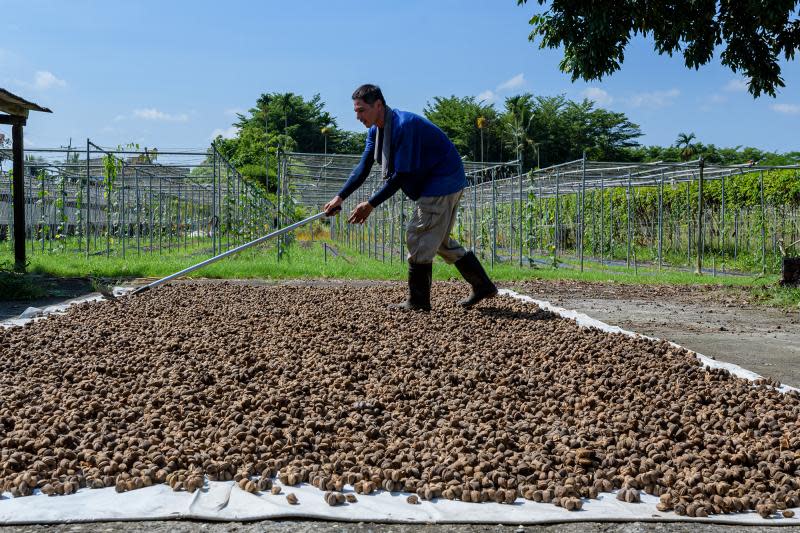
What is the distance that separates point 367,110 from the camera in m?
5.45

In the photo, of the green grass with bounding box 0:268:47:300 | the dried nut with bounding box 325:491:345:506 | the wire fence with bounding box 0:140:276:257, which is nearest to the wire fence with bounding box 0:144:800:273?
the wire fence with bounding box 0:140:276:257

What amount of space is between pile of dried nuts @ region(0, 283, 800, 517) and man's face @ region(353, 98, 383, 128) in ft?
5.02

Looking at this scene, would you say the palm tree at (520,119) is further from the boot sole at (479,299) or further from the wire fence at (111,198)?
the boot sole at (479,299)

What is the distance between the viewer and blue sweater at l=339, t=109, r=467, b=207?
5.38 metres

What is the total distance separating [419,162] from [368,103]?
58cm

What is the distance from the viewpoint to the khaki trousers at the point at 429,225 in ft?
18.4

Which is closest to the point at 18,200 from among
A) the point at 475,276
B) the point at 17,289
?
the point at 17,289

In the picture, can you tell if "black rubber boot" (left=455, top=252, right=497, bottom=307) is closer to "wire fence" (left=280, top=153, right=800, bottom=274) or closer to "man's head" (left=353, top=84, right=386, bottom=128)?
"man's head" (left=353, top=84, right=386, bottom=128)

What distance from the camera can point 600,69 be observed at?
9.68 meters

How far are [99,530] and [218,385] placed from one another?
4.80ft

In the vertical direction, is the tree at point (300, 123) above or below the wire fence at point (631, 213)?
above

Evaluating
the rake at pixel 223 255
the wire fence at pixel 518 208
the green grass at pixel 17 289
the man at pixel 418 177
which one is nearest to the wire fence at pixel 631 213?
the wire fence at pixel 518 208

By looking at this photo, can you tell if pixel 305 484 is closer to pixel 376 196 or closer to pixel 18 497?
pixel 18 497

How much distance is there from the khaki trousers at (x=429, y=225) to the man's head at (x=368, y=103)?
0.71 m
